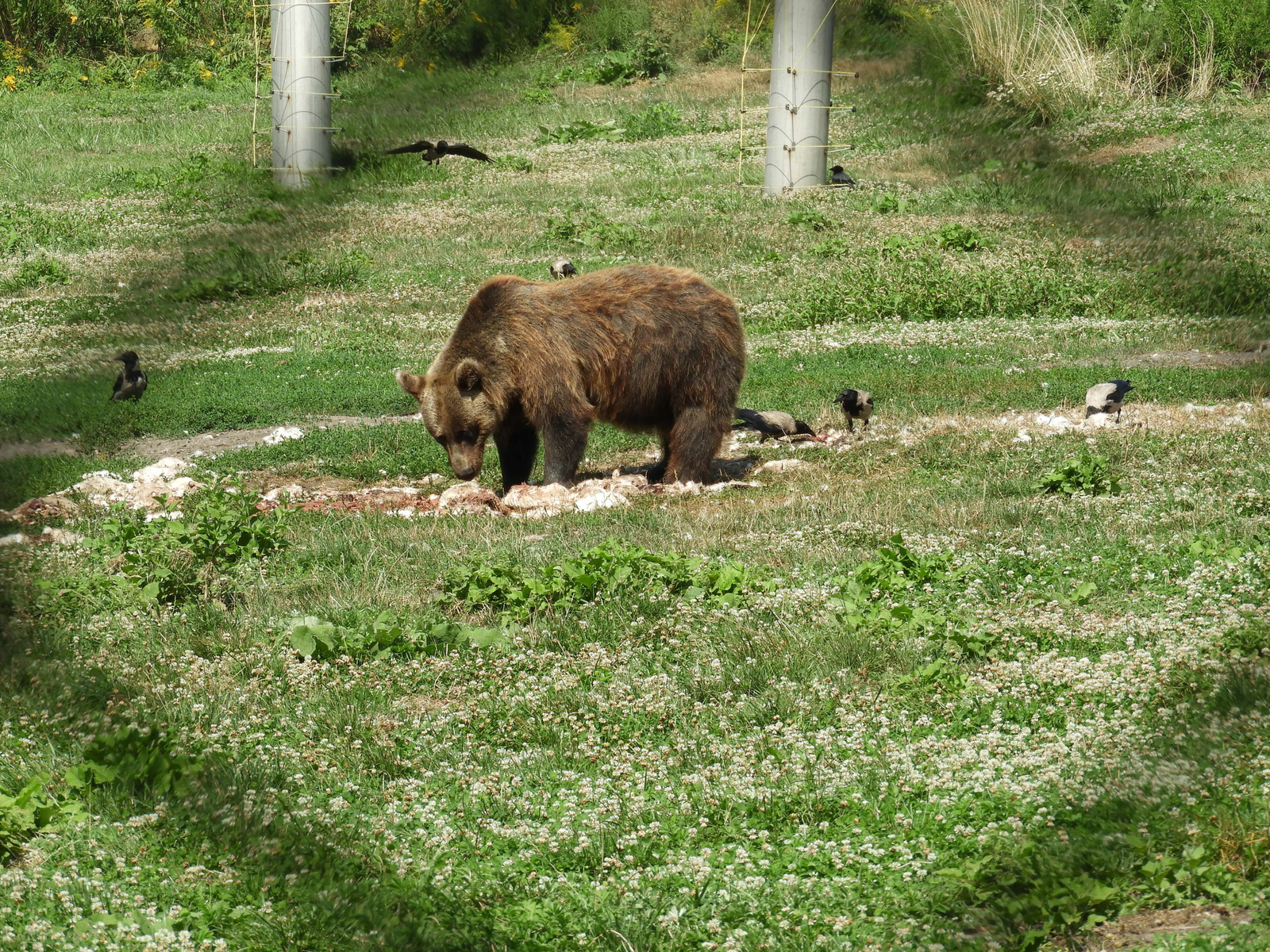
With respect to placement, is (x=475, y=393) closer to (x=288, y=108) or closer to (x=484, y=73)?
(x=484, y=73)

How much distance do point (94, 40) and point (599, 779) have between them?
37949mm

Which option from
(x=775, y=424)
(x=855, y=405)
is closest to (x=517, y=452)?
(x=775, y=424)

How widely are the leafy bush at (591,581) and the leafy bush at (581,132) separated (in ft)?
69.3

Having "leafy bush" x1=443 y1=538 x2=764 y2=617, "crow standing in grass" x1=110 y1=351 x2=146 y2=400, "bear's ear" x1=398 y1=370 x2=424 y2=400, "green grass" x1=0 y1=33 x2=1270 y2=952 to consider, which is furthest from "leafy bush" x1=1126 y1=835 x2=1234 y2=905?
"crow standing in grass" x1=110 y1=351 x2=146 y2=400

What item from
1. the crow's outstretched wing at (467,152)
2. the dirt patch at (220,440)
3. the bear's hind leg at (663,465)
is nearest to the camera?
the bear's hind leg at (663,465)

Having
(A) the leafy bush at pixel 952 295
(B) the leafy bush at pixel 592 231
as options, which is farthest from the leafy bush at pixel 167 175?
(A) the leafy bush at pixel 952 295

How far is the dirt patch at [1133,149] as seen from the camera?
21.4 metres

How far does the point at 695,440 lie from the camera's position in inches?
397

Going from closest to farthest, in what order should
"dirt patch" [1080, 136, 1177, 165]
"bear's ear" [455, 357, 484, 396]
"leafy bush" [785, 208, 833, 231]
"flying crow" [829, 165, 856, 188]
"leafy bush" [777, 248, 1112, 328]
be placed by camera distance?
"bear's ear" [455, 357, 484, 396], "leafy bush" [777, 248, 1112, 328], "leafy bush" [785, 208, 833, 231], "dirt patch" [1080, 136, 1177, 165], "flying crow" [829, 165, 856, 188]

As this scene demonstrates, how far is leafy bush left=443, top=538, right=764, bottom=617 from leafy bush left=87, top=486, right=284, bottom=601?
140cm

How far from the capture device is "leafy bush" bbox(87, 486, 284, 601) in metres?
7.32

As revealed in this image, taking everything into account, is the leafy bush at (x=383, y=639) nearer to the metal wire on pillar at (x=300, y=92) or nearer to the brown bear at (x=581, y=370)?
the brown bear at (x=581, y=370)

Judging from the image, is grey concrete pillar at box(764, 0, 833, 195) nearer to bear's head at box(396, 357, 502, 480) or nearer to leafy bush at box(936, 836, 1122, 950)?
bear's head at box(396, 357, 502, 480)

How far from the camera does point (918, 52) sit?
84.5 ft
